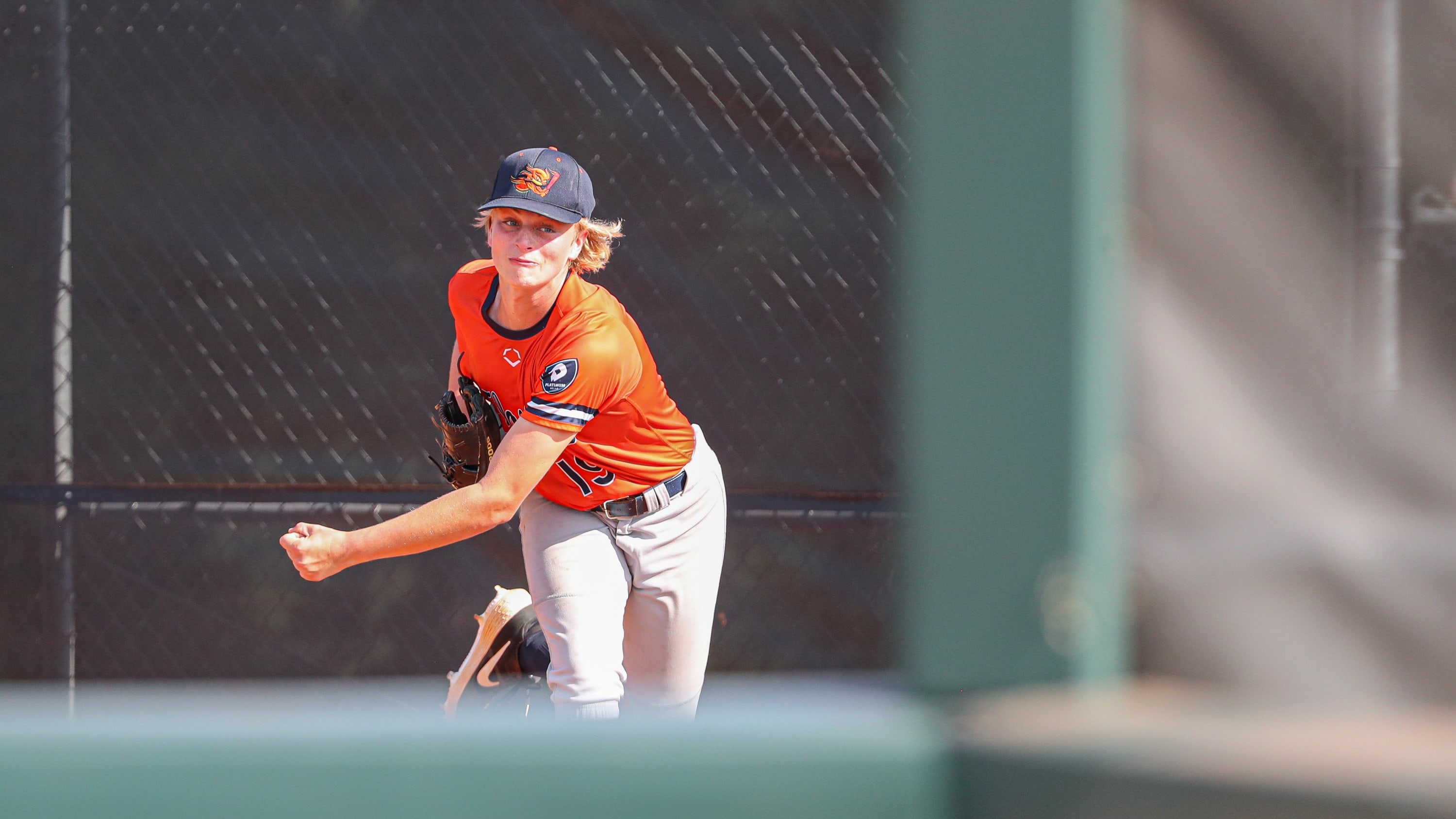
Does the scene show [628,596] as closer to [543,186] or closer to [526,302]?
[526,302]

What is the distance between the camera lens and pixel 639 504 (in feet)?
11.0

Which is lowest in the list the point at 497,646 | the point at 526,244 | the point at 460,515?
the point at 497,646

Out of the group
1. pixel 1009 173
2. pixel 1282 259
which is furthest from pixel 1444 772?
pixel 1009 173

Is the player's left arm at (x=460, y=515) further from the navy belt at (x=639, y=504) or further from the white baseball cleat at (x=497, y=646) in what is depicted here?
the white baseball cleat at (x=497, y=646)

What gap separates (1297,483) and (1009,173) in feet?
1.04

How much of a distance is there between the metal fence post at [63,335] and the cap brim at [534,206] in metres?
1.85

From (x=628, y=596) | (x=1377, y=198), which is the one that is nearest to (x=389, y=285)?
(x=628, y=596)

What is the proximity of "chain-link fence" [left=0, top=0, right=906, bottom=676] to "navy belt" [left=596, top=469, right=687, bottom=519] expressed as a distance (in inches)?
30.9

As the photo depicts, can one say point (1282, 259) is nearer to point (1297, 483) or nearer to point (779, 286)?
point (1297, 483)

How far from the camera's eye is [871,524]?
163 inches

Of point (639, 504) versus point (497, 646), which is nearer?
point (639, 504)

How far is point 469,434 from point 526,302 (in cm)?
43

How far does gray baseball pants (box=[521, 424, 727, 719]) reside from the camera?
10.5ft

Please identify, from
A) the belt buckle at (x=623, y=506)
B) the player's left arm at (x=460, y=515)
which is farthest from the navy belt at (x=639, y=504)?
the player's left arm at (x=460, y=515)
